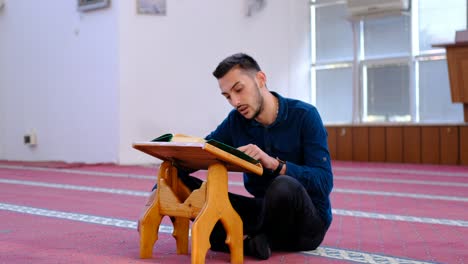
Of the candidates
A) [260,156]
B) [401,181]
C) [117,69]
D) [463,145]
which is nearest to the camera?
[260,156]

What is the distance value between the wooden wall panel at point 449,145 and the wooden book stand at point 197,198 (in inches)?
251

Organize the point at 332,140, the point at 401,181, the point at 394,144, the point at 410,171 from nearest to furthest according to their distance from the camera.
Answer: the point at 401,181
the point at 410,171
the point at 394,144
the point at 332,140

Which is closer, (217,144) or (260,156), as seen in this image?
(217,144)

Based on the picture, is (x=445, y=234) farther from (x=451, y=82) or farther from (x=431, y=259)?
(x=451, y=82)

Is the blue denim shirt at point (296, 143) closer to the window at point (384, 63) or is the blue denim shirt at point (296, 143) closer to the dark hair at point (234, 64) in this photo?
the dark hair at point (234, 64)

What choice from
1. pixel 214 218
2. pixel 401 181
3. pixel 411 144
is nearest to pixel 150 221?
pixel 214 218

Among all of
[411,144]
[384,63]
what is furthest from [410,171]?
[384,63]

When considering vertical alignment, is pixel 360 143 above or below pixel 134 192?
above

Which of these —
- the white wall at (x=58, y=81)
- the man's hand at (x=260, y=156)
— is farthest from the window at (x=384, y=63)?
the man's hand at (x=260, y=156)

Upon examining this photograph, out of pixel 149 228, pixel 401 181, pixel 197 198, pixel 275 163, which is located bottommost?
pixel 401 181

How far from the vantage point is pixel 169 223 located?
3.31 meters

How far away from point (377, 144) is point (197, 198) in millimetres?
6967

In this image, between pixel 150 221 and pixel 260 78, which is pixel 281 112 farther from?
pixel 150 221

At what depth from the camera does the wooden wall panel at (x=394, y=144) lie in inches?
341
